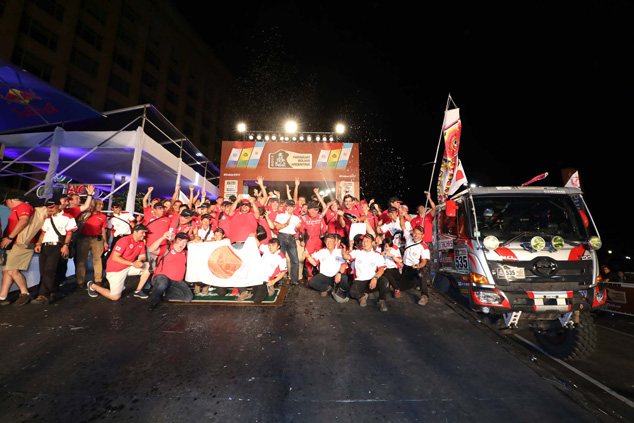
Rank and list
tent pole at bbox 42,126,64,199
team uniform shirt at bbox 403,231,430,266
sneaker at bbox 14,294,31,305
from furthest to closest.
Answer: tent pole at bbox 42,126,64,199 < team uniform shirt at bbox 403,231,430,266 < sneaker at bbox 14,294,31,305

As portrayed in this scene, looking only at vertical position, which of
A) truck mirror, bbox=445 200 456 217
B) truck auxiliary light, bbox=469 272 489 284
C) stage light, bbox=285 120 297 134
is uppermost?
stage light, bbox=285 120 297 134

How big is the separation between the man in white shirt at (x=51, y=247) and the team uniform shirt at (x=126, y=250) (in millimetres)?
830

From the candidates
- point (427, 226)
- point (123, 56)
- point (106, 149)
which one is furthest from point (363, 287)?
point (123, 56)

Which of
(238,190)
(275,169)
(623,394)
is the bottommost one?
(623,394)

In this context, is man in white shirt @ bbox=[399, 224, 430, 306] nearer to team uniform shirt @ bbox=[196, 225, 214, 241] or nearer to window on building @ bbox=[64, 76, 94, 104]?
team uniform shirt @ bbox=[196, 225, 214, 241]

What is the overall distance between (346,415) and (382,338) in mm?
1615

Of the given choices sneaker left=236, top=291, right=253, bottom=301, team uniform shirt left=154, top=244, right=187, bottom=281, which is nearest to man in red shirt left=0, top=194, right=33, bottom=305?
team uniform shirt left=154, top=244, right=187, bottom=281

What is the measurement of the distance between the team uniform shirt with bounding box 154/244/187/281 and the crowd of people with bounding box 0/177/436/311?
0.06ft

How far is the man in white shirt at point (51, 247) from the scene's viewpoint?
4938 millimetres

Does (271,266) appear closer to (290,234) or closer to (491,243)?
(290,234)

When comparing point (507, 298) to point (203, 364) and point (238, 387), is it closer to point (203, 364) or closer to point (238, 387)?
point (238, 387)

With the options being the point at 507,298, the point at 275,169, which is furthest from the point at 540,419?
the point at 275,169

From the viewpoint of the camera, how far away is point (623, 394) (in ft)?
13.4

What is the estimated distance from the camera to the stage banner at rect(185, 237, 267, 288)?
5.49 metres
